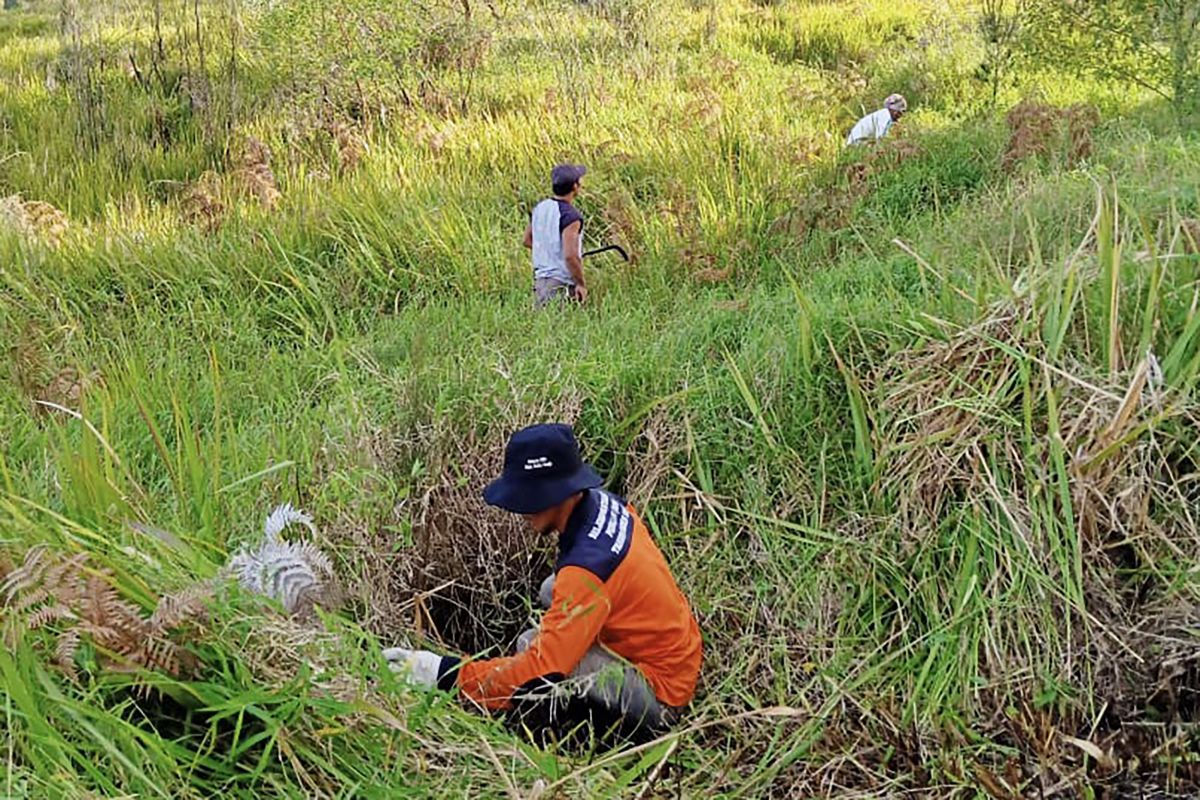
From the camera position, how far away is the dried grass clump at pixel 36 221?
6254mm

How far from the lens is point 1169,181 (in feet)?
13.5

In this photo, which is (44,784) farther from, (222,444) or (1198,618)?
(1198,618)

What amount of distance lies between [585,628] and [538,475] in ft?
1.48

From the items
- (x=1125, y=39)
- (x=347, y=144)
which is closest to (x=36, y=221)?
(x=347, y=144)

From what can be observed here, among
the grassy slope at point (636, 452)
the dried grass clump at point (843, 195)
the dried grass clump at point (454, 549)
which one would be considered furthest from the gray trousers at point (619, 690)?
the dried grass clump at point (843, 195)

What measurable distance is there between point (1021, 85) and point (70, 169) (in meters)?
7.93

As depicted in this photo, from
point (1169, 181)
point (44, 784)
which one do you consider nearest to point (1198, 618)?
point (1169, 181)

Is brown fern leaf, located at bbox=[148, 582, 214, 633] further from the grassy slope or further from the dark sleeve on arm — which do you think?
the dark sleeve on arm

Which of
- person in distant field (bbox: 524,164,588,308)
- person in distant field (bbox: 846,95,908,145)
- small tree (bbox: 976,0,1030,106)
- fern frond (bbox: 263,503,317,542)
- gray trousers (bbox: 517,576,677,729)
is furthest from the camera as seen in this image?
small tree (bbox: 976,0,1030,106)

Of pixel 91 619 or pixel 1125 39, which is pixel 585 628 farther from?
pixel 1125 39

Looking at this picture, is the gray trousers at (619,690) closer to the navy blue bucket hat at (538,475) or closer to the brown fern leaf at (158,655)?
the navy blue bucket hat at (538,475)

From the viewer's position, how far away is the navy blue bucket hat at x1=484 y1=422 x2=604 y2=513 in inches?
114

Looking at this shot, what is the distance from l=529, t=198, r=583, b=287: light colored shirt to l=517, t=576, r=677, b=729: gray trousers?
120 inches

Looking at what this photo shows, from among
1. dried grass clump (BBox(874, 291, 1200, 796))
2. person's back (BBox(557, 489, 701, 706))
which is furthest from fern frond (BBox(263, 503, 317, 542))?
dried grass clump (BBox(874, 291, 1200, 796))
